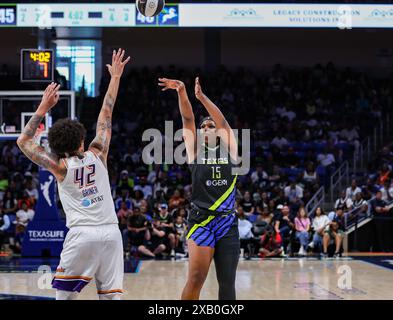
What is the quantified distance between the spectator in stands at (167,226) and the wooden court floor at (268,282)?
1.39m

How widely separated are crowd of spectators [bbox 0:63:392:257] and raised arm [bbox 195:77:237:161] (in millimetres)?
10169

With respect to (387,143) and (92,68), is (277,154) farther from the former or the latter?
(92,68)

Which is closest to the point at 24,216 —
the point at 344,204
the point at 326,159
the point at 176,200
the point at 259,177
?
the point at 176,200

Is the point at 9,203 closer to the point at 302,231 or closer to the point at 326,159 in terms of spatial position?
the point at 302,231

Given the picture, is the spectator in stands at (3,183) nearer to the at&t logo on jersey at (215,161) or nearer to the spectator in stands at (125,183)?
the spectator in stands at (125,183)

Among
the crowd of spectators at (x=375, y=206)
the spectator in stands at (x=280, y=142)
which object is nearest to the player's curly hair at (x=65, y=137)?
the crowd of spectators at (x=375, y=206)

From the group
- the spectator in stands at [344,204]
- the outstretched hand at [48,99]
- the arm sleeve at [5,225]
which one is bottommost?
the arm sleeve at [5,225]

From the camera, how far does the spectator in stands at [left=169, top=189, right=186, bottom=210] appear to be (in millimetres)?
17234

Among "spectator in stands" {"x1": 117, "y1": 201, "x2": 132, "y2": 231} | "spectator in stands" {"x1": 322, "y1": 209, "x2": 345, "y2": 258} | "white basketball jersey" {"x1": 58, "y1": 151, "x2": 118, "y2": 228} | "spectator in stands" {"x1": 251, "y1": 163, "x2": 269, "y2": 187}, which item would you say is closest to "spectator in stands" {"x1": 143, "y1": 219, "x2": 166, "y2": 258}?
"spectator in stands" {"x1": 117, "y1": 201, "x2": 132, "y2": 231}

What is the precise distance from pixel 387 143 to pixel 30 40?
39.7 feet

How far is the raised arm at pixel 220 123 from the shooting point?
6.06 metres

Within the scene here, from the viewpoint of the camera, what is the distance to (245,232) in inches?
637

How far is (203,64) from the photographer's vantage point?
25359 millimetres
